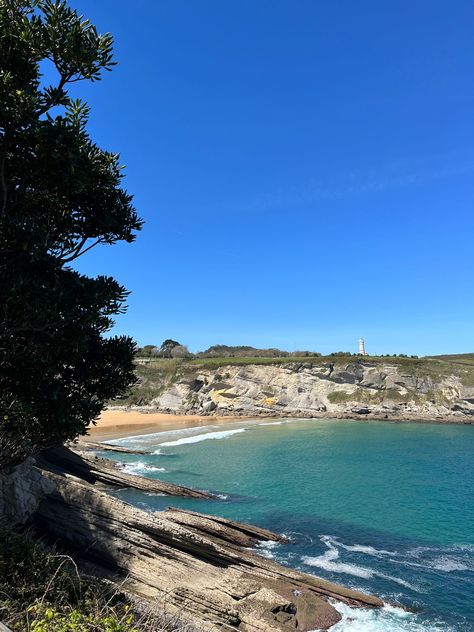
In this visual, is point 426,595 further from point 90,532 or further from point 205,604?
point 90,532

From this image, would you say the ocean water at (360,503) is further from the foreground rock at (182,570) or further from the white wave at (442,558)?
the foreground rock at (182,570)

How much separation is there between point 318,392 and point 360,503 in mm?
71671

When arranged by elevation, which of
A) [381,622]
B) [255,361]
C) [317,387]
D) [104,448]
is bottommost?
[104,448]

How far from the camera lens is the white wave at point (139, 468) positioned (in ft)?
144

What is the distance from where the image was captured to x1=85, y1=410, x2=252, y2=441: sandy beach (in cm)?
7531

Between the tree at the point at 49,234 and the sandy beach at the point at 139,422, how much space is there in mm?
61276

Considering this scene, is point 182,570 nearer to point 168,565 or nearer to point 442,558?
point 168,565

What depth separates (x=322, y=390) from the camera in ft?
340

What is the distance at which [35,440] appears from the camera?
37.4ft

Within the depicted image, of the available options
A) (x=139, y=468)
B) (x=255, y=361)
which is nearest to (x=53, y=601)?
(x=139, y=468)

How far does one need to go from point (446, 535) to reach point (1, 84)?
1303 inches

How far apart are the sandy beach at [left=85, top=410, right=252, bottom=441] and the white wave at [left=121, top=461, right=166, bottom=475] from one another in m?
23.0

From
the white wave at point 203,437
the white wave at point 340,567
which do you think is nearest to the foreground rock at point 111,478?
the white wave at point 340,567

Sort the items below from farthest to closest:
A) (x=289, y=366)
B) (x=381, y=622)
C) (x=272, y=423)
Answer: (x=289, y=366) < (x=272, y=423) < (x=381, y=622)
